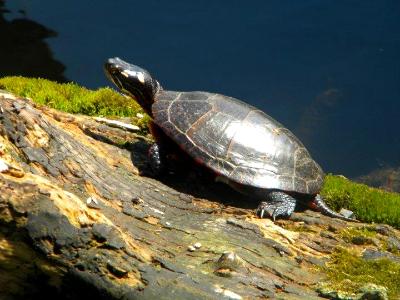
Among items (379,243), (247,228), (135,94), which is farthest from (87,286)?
(135,94)

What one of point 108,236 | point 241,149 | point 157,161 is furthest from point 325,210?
point 108,236

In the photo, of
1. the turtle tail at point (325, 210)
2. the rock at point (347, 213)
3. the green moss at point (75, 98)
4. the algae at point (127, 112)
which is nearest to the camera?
the turtle tail at point (325, 210)

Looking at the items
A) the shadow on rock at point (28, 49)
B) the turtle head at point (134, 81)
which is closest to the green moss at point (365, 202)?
the turtle head at point (134, 81)

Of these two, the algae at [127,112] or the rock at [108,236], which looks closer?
the rock at [108,236]

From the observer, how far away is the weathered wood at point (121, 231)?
3.29m

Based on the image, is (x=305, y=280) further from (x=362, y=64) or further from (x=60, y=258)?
(x=362, y=64)

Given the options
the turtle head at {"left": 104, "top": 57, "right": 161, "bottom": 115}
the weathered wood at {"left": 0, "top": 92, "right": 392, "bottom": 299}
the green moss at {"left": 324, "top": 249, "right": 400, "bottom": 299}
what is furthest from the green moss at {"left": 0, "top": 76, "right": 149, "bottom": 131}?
the green moss at {"left": 324, "top": 249, "right": 400, "bottom": 299}

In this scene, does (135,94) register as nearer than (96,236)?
No

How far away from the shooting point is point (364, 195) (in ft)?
20.6

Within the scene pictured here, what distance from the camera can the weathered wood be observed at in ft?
10.8

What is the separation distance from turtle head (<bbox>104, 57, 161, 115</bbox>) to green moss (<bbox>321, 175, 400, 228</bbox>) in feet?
6.99

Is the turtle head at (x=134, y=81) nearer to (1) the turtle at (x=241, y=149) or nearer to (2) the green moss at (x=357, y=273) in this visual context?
(1) the turtle at (x=241, y=149)

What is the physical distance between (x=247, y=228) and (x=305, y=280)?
28.2 inches

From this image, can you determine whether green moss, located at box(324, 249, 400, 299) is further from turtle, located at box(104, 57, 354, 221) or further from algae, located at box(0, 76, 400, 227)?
algae, located at box(0, 76, 400, 227)
